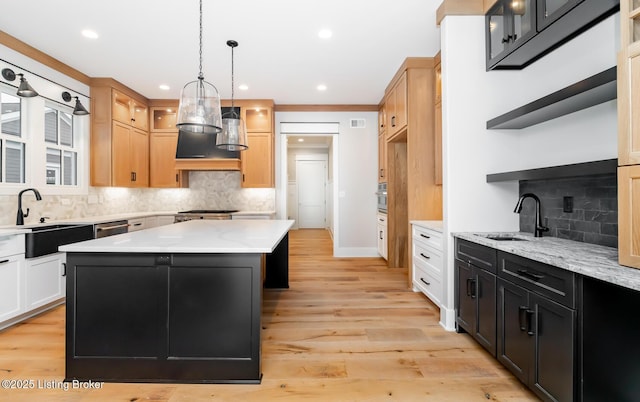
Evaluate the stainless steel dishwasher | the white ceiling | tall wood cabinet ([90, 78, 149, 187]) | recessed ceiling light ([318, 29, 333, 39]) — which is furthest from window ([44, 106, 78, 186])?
recessed ceiling light ([318, 29, 333, 39])

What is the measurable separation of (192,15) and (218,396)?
3.00 m

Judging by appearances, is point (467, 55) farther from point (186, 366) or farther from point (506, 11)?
point (186, 366)

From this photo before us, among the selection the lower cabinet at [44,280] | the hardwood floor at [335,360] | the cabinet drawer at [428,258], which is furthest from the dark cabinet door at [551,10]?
the lower cabinet at [44,280]

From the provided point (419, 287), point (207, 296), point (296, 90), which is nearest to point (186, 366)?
point (207, 296)

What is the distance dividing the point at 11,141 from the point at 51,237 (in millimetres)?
1113

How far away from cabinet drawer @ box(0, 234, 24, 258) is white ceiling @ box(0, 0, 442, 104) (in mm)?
1958

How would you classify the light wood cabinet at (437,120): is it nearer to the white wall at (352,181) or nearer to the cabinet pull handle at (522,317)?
the white wall at (352,181)

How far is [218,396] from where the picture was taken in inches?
71.9

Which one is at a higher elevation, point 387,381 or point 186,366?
point 186,366

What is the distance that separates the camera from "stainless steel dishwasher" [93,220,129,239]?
3.68 meters

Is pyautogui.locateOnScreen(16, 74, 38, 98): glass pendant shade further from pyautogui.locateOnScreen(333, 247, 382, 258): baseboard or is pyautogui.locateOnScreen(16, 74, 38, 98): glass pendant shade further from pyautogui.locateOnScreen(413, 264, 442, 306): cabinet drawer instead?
pyautogui.locateOnScreen(333, 247, 382, 258): baseboard

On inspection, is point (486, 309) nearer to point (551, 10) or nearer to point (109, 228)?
point (551, 10)

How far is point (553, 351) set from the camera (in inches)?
61.9

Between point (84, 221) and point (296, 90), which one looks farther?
point (296, 90)
